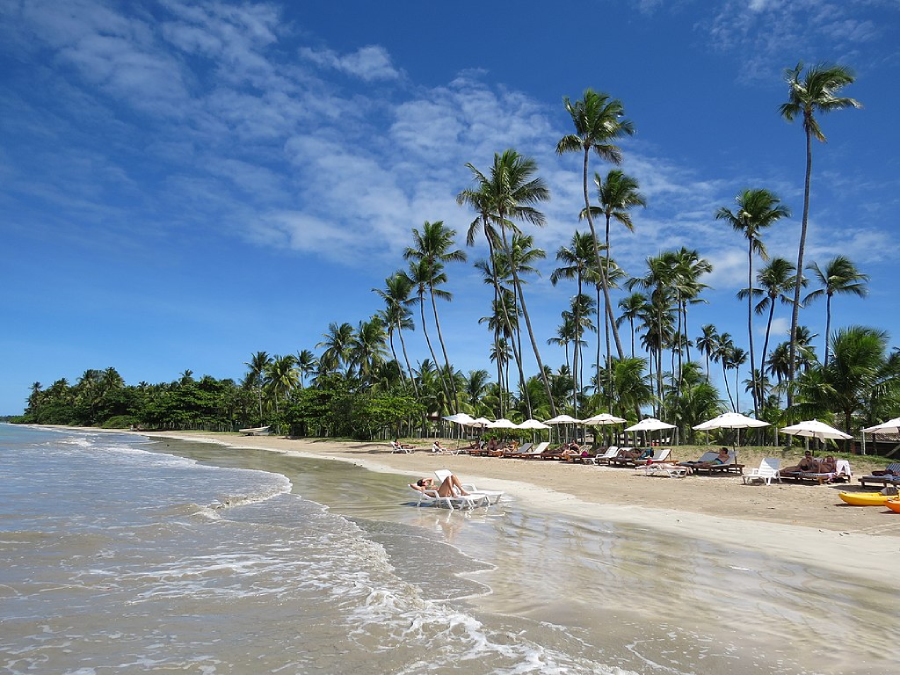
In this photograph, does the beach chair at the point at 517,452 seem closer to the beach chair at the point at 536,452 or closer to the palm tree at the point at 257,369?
the beach chair at the point at 536,452

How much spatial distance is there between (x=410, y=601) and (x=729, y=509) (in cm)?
826

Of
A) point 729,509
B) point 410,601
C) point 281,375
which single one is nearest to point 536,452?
point 729,509

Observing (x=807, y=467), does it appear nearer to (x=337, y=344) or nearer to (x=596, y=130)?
(x=596, y=130)

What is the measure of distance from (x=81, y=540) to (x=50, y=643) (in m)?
4.15

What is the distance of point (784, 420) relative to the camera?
23047 mm

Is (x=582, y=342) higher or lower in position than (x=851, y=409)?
higher

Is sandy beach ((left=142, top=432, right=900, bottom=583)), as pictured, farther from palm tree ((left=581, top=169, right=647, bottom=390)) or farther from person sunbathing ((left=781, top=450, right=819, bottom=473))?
palm tree ((left=581, top=169, right=647, bottom=390))

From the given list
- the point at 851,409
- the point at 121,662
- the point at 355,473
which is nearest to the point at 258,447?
the point at 355,473

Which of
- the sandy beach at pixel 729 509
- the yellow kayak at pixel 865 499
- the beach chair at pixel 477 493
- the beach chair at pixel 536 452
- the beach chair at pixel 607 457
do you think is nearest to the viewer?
the sandy beach at pixel 729 509

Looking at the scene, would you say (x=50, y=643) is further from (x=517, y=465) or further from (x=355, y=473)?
(x=517, y=465)

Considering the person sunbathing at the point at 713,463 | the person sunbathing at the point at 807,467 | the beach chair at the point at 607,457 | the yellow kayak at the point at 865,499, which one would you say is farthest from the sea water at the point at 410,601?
the beach chair at the point at 607,457

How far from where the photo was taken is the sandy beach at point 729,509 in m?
7.44

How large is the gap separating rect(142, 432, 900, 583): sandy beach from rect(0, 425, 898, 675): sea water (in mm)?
Answer: 942

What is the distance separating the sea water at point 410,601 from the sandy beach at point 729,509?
37.1 inches
